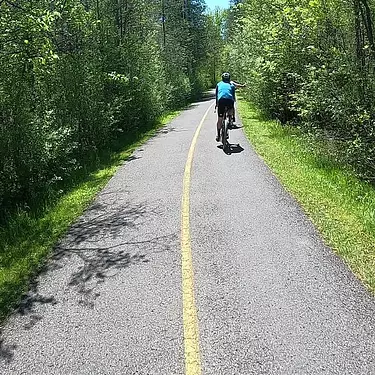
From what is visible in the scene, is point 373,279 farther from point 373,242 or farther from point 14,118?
point 14,118

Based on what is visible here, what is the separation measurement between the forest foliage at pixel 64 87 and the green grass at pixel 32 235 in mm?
902

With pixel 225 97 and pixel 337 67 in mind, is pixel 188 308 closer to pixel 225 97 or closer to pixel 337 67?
pixel 337 67

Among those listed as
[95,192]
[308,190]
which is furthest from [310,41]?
[95,192]

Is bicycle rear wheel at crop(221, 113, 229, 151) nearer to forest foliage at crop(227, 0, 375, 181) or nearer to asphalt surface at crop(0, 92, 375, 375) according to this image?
forest foliage at crop(227, 0, 375, 181)

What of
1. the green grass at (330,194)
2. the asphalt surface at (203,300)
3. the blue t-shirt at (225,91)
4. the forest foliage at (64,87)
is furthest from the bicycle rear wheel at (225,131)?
the asphalt surface at (203,300)

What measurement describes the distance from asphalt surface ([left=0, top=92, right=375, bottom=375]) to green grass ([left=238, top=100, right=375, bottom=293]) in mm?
220

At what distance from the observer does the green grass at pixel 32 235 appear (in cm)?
565

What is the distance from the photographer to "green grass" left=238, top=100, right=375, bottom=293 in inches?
228

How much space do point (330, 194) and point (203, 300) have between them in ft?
15.2

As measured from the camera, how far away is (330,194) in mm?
8469

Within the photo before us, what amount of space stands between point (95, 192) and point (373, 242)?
20.5 ft

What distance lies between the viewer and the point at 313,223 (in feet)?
22.7

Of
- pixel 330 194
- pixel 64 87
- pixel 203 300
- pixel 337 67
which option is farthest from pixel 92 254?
pixel 64 87

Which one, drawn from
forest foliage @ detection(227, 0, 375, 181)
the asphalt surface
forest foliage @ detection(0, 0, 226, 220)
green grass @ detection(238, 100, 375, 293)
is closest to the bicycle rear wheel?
green grass @ detection(238, 100, 375, 293)
